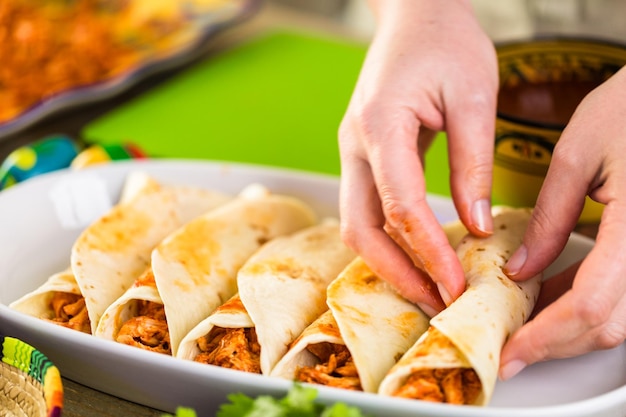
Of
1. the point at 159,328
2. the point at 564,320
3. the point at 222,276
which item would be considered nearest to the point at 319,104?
the point at 222,276

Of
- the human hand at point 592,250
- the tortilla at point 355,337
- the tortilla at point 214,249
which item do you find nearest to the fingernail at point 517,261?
the human hand at point 592,250

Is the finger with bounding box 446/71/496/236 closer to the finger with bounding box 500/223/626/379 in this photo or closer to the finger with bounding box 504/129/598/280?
the finger with bounding box 504/129/598/280

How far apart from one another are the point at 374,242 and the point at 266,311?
298 mm

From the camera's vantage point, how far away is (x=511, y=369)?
5.55ft

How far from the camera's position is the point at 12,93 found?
3473 mm

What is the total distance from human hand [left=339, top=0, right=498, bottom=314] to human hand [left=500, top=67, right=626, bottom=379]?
0.18 meters

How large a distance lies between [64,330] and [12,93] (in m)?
1.98

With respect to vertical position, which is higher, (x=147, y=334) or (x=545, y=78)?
(x=545, y=78)

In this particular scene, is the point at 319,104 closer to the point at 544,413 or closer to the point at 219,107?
the point at 219,107

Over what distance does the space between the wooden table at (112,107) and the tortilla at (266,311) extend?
0.64 ft

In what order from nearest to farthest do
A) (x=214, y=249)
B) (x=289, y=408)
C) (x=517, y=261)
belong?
(x=289, y=408)
(x=517, y=261)
(x=214, y=249)

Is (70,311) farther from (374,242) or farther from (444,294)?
(444,294)

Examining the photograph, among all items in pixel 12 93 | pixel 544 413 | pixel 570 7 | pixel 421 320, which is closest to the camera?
pixel 544 413

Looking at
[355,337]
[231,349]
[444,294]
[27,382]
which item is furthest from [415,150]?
[27,382]
